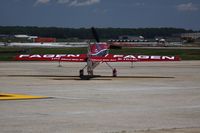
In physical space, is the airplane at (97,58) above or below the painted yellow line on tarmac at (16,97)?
above

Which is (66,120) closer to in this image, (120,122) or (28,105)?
(120,122)

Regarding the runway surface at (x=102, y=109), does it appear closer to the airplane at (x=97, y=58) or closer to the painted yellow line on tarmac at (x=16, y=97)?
the painted yellow line on tarmac at (x=16, y=97)

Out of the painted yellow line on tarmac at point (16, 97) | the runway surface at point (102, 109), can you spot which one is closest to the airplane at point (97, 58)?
the runway surface at point (102, 109)

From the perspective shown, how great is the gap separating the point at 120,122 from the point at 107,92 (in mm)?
9110

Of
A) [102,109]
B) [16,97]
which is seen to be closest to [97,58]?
[16,97]

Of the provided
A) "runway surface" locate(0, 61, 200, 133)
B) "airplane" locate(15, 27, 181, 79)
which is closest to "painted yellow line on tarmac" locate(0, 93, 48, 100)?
"runway surface" locate(0, 61, 200, 133)

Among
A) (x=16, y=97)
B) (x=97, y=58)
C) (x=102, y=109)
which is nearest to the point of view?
(x=102, y=109)

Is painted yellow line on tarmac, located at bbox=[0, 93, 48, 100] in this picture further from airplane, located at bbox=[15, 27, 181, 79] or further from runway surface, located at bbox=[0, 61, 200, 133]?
airplane, located at bbox=[15, 27, 181, 79]

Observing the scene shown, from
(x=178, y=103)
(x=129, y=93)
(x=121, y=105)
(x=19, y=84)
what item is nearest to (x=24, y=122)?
(x=121, y=105)

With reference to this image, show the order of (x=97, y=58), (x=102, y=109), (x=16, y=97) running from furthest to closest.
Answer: (x=97, y=58), (x=16, y=97), (x=102, y=109)

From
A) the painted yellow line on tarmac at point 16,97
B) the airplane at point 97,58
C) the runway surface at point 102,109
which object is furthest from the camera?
the airplane at point 97,58

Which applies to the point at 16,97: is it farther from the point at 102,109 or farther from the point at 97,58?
the point at 97,58

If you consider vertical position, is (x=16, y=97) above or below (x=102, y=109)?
below

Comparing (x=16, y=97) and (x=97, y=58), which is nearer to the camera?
(x=16, y=97)
